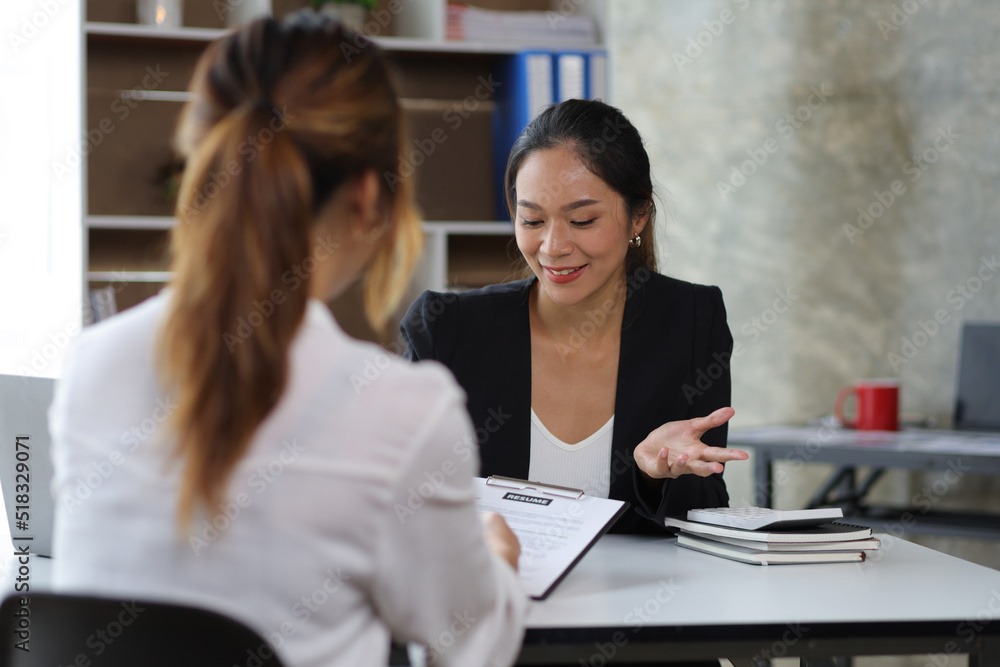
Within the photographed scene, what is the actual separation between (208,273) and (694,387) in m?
1.20

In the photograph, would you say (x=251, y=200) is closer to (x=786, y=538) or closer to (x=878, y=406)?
(x=786, y=538)

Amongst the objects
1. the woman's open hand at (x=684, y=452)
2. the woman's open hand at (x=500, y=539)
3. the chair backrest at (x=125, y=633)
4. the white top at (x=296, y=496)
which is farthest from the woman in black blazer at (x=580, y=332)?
the chair backrest at (x=125, y=633)

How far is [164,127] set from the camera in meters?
2.84

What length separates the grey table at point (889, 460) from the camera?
2459 millimetres

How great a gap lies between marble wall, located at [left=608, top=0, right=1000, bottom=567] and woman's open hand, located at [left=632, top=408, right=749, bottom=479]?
5.57 ft

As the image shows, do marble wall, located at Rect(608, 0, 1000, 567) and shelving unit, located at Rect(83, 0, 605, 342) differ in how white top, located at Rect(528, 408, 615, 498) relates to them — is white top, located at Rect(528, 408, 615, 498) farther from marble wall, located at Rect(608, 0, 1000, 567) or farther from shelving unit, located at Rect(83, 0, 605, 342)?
marble wall, located at Rect(608, 0, 1000, 567)

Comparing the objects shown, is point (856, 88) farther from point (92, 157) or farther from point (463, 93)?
point (92, 157)

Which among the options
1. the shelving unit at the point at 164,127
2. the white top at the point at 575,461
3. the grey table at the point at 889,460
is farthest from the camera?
the shelving unit at the point at 164,127

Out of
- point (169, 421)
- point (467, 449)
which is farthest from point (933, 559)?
point (169, 421)

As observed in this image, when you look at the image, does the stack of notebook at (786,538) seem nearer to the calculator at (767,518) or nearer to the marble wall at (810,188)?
the calculator at (767,518)

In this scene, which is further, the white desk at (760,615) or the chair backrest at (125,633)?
the white desk at (760,615)

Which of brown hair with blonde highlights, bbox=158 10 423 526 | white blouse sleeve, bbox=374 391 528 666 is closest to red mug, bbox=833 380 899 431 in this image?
white blouse sleeve, bbox=374 391 528 666

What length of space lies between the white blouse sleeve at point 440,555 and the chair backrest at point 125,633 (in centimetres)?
13

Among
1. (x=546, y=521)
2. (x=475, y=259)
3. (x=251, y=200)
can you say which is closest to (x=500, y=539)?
(x=546, y=521)
